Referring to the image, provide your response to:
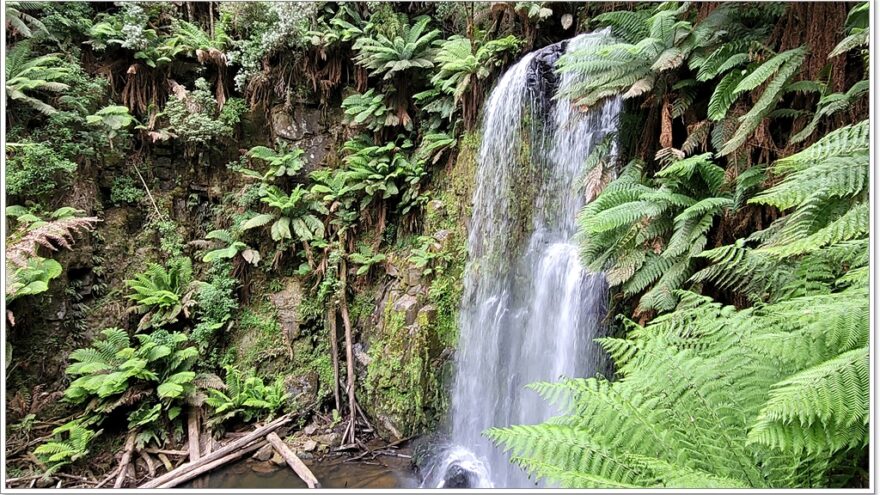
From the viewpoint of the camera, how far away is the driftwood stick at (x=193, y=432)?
6.06 metres

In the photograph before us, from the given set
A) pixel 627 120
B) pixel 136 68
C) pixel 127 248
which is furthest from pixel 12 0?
pixel 627 120

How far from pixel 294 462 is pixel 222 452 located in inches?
39.4

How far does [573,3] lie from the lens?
6.05 meters

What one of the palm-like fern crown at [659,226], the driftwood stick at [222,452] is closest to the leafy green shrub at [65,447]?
the driftwood stick at [222,452]

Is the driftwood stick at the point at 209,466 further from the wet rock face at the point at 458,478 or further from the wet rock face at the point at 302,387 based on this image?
the wet rock face at the point at 458,478

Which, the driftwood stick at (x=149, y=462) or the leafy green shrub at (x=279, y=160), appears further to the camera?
the leafy green shrub at (x=279, y=160)

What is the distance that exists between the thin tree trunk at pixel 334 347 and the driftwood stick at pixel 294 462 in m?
0.95

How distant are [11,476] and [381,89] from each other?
7287 millimetres

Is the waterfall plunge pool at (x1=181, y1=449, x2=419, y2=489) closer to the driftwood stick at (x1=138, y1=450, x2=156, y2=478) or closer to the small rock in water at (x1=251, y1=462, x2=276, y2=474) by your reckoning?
the small rock in water at (x1=251, y1=462, x2=276, y2=474)

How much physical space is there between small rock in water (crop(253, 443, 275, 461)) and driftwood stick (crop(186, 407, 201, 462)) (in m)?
0.74

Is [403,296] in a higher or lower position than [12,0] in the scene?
lower

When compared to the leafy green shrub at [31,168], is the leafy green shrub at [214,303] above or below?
below

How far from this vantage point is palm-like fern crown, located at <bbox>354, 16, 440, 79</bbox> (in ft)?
23.9

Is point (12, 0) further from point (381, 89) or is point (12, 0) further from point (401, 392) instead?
point (401, 392)
